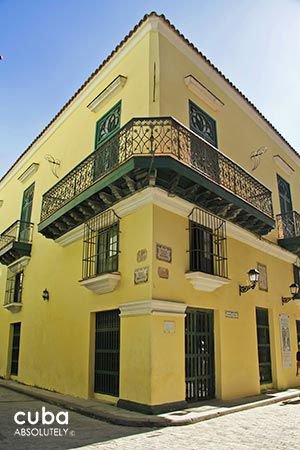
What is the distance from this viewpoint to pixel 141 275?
25.6ft

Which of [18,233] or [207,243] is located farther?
[18,233]

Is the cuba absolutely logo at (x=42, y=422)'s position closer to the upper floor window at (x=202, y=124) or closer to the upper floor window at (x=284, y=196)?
the upper floor window at (x=202, y=124)

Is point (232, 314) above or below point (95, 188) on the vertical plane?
below

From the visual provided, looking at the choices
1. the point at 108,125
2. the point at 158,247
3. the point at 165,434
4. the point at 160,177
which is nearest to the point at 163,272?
the point at 158,247

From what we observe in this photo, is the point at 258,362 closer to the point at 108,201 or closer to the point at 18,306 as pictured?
the point at 108,201

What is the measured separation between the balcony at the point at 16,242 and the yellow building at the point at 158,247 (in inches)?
12.4

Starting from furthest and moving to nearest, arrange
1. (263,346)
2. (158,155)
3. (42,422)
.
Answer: (263,346) → (158,155) → (42,422)

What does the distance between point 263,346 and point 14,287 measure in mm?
9102

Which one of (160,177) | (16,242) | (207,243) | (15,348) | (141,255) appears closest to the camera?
(141,255)

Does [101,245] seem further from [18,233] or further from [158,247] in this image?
[18,233]

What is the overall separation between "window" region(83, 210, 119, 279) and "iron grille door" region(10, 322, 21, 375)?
5.43 meters

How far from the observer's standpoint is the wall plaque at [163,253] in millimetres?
7832

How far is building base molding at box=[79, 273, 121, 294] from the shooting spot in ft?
27.2

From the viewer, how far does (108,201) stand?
8.97 m
